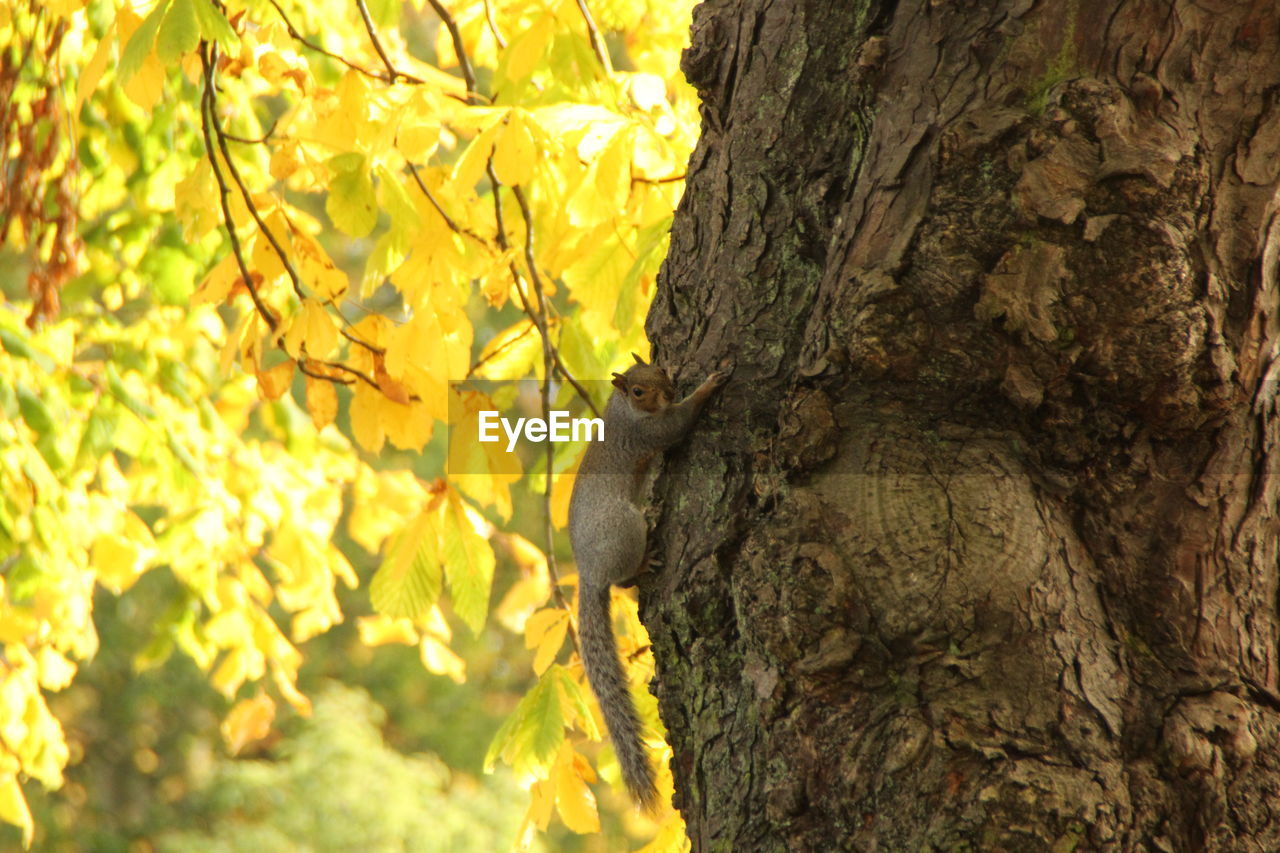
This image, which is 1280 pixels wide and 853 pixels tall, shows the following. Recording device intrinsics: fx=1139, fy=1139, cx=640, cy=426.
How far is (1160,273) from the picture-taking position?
1.03 metres

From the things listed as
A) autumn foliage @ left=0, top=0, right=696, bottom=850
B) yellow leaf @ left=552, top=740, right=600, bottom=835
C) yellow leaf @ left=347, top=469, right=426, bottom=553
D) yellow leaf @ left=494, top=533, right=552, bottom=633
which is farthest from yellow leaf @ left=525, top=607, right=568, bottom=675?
yellow leaf @ left=347, top=469, right=426, bottom=553

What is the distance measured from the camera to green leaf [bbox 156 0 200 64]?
1491 mm

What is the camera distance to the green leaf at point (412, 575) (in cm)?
187

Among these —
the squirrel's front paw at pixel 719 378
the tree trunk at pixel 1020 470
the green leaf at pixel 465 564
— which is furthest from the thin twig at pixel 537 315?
the tree trunk at pixel 1020 470

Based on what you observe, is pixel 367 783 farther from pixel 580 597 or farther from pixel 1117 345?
pixel 1117 345

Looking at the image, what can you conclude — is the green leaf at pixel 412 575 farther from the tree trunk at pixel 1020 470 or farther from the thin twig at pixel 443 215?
the tree trunk at pixel 1020 470

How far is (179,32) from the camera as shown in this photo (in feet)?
4.91

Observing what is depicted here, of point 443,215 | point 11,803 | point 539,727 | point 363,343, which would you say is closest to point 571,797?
point 539,727

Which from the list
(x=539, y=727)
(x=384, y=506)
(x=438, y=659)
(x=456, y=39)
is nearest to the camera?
(x=539, y=727)

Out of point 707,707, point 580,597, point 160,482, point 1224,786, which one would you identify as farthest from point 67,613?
point 1224,786

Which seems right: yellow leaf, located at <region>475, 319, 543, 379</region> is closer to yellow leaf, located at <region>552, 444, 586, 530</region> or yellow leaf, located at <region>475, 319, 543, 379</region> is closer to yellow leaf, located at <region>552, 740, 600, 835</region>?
yellow leaf, located at <region>552, 444, 586, 530</region>

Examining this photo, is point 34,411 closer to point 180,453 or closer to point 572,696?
point 180,453

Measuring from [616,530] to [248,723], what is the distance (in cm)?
164

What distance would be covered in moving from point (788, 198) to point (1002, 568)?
455 millimetres
